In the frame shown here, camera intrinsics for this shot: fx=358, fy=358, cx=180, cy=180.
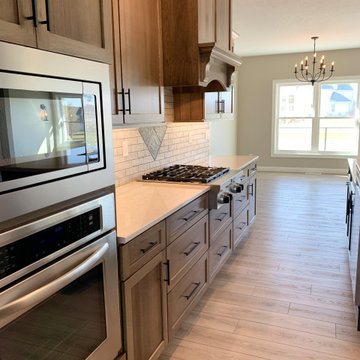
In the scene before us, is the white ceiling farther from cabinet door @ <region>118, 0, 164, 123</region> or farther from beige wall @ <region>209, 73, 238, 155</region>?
cabinet door @ <region>118, 0, 164, 123</region>

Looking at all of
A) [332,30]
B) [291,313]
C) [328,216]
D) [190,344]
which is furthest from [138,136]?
[332,30]

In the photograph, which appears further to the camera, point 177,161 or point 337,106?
point 337,106

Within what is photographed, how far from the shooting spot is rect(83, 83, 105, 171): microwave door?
50.6 inches

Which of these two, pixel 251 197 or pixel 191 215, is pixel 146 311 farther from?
pixel 251 197

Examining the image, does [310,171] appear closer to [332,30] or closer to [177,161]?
[332,30]

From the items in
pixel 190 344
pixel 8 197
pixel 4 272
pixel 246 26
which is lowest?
pixel 190 344

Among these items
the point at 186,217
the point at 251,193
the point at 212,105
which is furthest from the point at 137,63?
the point at 251,193

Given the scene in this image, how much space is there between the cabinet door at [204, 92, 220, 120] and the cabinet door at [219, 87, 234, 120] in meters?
0.11

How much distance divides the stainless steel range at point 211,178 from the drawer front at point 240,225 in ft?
1.38

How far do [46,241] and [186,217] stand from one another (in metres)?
1.17

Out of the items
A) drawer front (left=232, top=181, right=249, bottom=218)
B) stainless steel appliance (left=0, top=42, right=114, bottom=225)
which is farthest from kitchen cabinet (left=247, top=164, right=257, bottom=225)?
stainless steel appliance (left=0, top=42, right=114, bottom=225)

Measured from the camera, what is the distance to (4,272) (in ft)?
3.29

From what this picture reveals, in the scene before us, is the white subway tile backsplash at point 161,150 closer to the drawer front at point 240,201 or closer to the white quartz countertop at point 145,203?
the white quartz countertop at point 145,203

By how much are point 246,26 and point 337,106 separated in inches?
139
